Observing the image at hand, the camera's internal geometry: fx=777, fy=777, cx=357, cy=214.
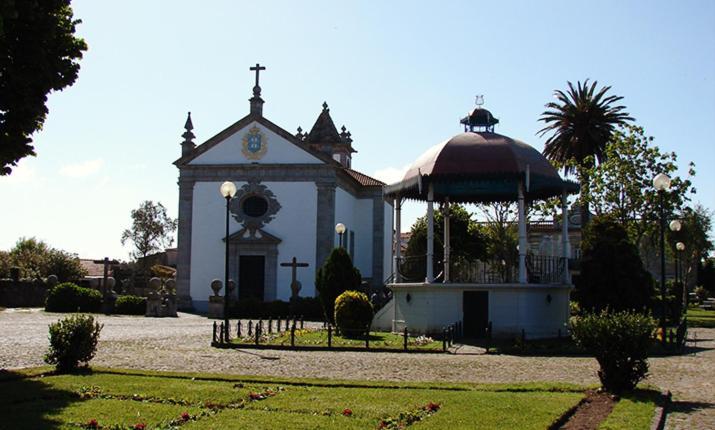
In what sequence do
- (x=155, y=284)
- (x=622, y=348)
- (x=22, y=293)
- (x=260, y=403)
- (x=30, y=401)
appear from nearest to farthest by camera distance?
(x=30, y=401)
(x=260, y=403)
(x=622, y=348)
(x=155, y=284)
(x=22, y=293)

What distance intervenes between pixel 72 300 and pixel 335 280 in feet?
59.2

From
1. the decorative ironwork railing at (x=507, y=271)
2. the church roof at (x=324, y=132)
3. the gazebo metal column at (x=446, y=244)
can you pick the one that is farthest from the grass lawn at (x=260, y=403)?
the church roof at (x=324, y=132)

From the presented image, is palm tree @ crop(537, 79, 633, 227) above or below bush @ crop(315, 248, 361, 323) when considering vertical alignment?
above

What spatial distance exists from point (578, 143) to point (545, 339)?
91.2ft

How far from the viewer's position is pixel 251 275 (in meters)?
41.1

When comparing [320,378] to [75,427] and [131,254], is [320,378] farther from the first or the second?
[131,254]

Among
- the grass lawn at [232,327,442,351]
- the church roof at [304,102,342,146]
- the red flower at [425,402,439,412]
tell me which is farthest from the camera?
the church roof at [304,102,342,146]

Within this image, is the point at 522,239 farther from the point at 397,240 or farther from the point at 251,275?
the point at 251,275

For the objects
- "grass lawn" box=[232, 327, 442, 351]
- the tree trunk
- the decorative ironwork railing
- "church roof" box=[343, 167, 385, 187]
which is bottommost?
"grass lawn" box=[232, 327, 442, 351]

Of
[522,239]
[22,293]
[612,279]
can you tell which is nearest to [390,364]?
[522,239]

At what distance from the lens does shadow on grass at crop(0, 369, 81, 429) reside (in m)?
8.84

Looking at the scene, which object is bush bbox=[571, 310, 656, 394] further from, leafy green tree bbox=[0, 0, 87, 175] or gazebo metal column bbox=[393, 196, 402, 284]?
gazebo metal column bbox=[393, 196, 402, 284]

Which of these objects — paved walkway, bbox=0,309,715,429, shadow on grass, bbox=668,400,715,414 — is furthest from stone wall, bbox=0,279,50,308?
shadow on grass, bbox=668,400,715,414

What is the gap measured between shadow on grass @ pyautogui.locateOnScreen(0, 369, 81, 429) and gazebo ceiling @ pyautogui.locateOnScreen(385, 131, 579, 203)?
13186 millimetres
